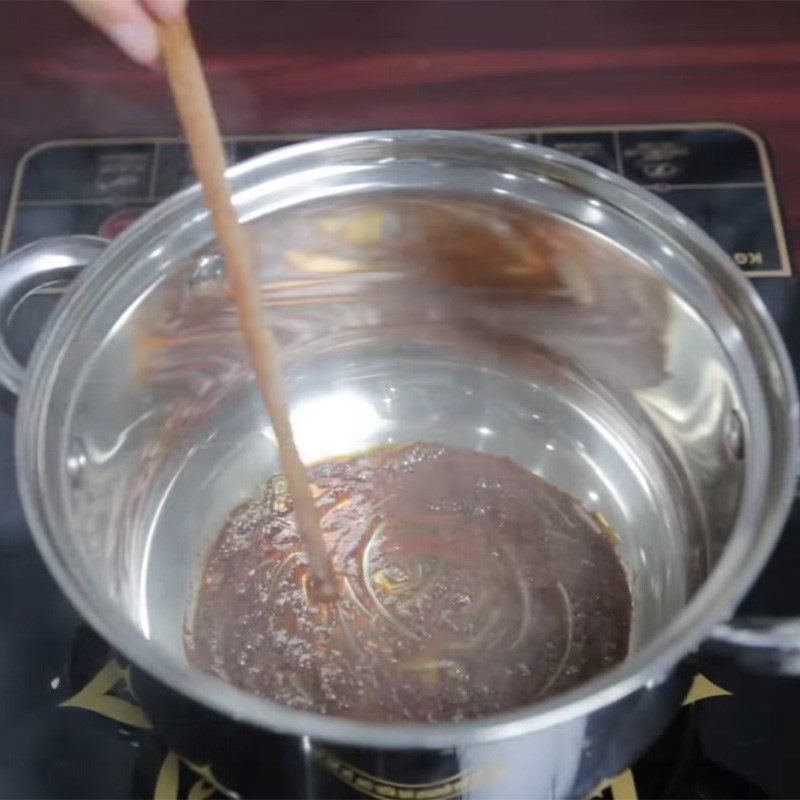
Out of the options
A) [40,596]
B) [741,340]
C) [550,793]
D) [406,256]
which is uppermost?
[406,256]

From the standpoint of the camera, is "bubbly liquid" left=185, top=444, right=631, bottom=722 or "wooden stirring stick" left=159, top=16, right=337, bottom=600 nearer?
"wooden stirring stick" left=159, top=16, right=337, bottom=600

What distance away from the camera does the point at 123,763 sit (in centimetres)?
62

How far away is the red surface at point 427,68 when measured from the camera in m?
0.88

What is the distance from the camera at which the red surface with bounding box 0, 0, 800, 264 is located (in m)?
0.88

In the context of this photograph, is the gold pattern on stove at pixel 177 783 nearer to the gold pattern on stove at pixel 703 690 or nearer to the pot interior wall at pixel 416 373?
the pot interior wall at pixel 416 373

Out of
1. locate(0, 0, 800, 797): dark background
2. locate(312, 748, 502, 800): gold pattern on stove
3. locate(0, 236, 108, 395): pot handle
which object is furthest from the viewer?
locate(0, 0, 800, 797): dark background

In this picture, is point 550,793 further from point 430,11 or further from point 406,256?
point 430,11

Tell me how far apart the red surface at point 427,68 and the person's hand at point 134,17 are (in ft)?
1.05

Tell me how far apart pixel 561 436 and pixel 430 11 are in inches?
15.4

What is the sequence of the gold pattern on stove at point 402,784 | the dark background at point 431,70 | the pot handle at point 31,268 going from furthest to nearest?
the dark background at point 431,70
the pot handle at point 31,268
the gold pattern on stove at point 402,784

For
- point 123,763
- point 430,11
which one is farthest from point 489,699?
point 430,11

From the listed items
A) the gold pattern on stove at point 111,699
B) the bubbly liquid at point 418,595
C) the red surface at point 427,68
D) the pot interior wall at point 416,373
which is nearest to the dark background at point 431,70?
the red surface at point 427,68

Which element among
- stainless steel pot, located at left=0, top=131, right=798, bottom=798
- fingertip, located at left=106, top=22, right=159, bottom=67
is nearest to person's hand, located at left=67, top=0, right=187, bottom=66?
fingertip, located at left=106, top=22, right=159, bottom=67

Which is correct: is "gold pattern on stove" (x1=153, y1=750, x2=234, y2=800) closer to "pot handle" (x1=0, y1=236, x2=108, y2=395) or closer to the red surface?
"pot handle" (x1=0, y1=236, x2=108, y2=395)
